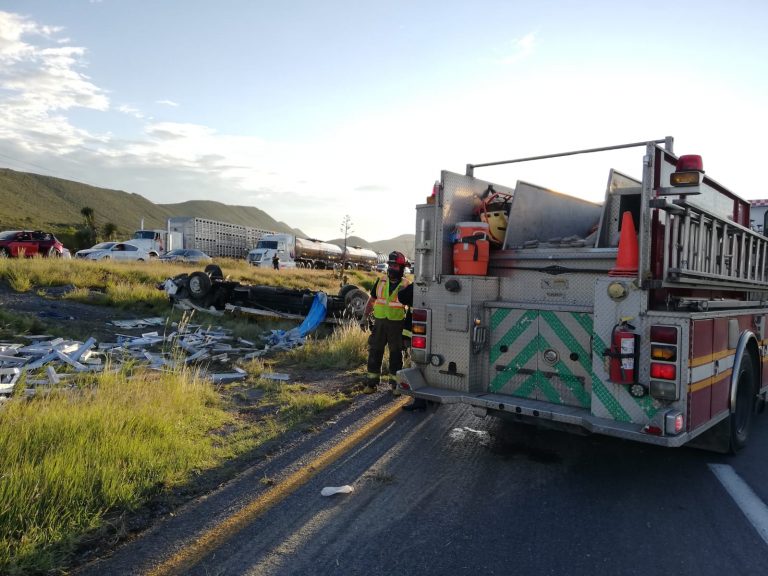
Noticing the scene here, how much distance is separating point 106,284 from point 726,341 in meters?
15.9

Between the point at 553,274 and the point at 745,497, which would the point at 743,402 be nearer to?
the point at 745,497

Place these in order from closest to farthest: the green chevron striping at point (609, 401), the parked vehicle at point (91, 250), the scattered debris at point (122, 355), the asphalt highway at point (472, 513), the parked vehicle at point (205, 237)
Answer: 1. the asphalt highway at point (472, 513)
2. the green chevron striping at point (609, 401)
3. the scattered debris at point (122, 355)
4. the parked vehicle at point (91, 250)
5. the parked vehicle at point (205, 237)

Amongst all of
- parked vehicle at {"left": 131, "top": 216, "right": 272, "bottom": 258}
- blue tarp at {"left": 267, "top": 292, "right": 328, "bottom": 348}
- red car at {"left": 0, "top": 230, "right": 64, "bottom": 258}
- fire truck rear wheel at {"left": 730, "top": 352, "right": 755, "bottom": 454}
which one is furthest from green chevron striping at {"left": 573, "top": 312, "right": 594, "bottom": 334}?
parked vehicle at {"left": 131, "top": 216, "right": 272, "bottom": 258}

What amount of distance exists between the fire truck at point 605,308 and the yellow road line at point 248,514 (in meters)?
0.96

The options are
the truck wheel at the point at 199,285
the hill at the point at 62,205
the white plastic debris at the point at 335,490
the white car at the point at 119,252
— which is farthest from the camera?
the hill at the point at 62,205

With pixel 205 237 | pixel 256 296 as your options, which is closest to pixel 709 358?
pixel 256 296

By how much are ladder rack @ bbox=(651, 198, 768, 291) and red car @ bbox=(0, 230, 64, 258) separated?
26173 mm

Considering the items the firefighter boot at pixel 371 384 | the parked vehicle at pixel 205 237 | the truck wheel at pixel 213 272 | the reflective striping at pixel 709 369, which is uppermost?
the parked vehicle at pixel 205 237

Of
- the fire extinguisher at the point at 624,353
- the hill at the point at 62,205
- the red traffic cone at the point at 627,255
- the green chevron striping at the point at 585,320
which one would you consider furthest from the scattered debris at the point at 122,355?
the hill at the point at 62,205

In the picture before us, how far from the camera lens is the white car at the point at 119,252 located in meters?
29.5

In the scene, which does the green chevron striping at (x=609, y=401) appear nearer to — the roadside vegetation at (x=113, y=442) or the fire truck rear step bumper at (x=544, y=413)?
the fire truck rear step bumper at (x=544, y=413)

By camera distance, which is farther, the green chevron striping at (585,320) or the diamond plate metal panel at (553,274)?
the diamond plate metal panel at (553,274)

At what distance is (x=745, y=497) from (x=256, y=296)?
10538 millimetres

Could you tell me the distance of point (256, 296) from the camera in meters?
13.2
